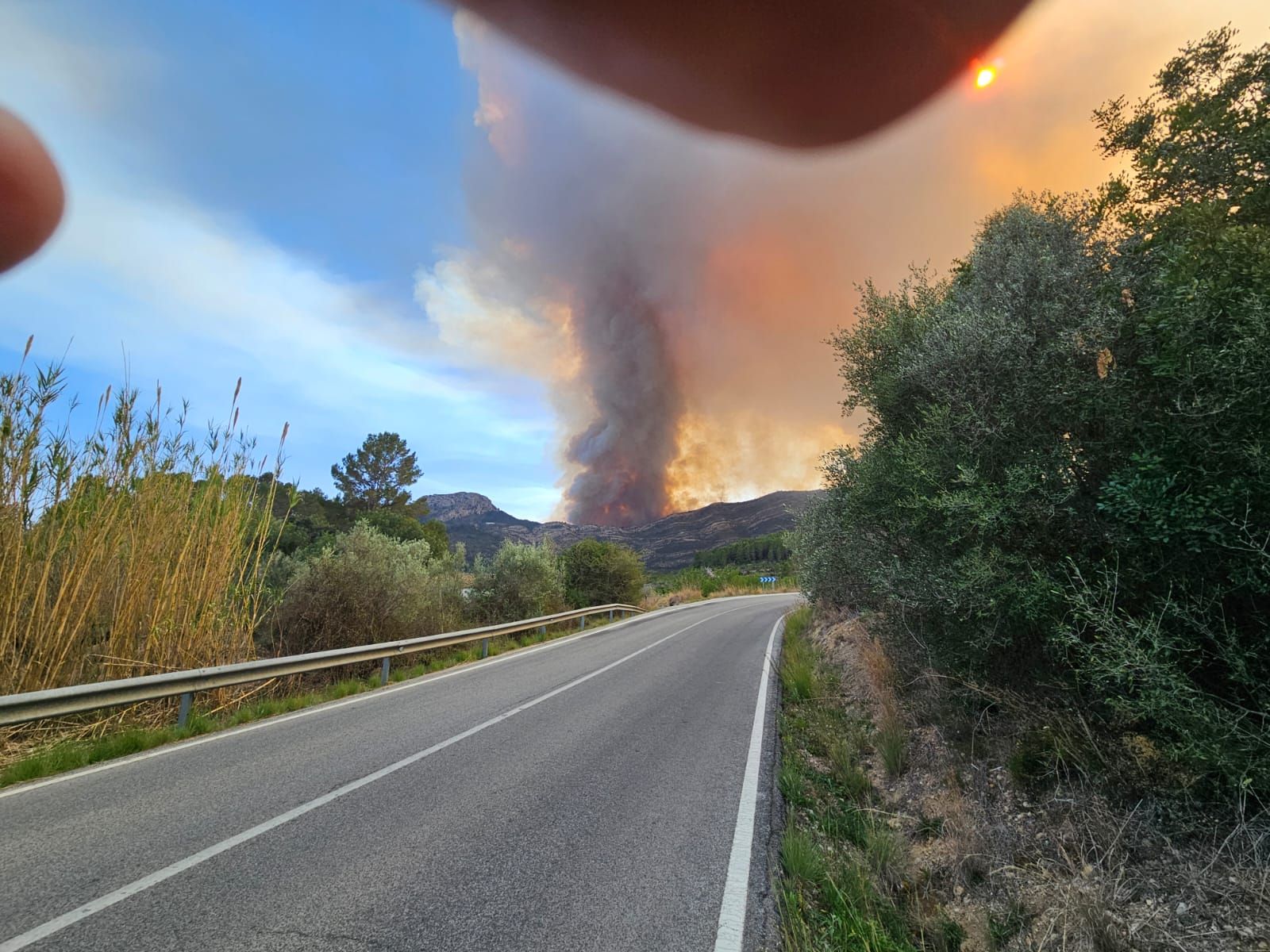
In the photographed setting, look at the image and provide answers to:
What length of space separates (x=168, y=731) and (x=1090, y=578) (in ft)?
30.4

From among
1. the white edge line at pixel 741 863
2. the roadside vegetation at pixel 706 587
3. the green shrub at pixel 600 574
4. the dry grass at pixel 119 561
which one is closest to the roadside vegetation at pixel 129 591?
the dry grass at pixel 119 561

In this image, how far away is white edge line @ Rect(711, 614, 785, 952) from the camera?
2.81m

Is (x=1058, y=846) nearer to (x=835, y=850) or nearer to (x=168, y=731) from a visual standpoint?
(x=835, y=850)

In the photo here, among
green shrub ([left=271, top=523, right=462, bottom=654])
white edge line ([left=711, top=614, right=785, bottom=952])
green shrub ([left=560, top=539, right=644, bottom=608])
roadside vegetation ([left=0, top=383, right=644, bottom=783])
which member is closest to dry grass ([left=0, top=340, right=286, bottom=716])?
roadside vegetation ([left=0, top=383, right=644, bottom=783])

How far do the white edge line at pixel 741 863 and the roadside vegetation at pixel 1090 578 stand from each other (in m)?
0.31

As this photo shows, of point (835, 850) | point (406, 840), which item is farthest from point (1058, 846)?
point (406, 840)

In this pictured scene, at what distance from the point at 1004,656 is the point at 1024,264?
3.97 m

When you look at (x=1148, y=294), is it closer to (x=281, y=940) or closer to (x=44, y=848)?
(x=281, y=940)

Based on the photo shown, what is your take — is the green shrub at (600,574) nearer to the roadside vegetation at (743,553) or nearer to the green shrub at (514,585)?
the green shrub at (514,585)

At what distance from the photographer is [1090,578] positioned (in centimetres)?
438

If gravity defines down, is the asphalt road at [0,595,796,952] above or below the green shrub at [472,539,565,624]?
below

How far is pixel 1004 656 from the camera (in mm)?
5410

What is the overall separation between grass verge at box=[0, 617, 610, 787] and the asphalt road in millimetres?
343

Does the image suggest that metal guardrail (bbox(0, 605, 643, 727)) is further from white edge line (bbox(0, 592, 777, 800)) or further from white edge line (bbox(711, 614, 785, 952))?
white edge line (bbox(711, 614, 785, 952))
